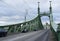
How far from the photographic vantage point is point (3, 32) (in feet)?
108

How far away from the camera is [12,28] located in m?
45.4

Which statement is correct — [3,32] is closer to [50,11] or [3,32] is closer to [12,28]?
[12,28]

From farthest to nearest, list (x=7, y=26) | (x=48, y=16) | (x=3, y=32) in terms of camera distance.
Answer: (x=48, y=16)
(x=7, y=26)
(x=3, y=32)

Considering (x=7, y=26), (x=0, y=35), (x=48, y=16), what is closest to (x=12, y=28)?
(x=7, y=26)

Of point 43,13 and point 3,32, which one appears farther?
point 43,13

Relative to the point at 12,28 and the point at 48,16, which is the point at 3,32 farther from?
the point at 48,16

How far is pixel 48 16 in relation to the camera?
10388 centimetres

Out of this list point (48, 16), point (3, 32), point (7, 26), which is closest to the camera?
point (3, 32)

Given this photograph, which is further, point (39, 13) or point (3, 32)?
point (39, 13)

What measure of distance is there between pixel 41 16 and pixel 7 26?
63216 millimetres

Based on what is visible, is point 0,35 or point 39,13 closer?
point 0,35

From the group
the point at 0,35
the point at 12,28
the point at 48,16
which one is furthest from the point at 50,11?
the point at 0,35

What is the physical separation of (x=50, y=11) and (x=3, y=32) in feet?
240

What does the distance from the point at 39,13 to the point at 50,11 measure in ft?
17.8
